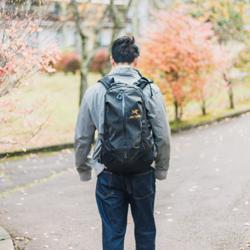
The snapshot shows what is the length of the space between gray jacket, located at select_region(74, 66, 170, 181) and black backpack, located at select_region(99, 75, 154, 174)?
0.27 feet

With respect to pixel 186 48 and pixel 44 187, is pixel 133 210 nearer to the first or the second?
pixel 44 187

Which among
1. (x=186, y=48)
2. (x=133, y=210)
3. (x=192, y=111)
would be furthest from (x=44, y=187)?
(x=192, y=111)

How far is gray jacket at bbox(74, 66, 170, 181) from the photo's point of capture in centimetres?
434

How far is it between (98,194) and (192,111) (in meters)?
16.8

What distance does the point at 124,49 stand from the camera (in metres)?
4.36

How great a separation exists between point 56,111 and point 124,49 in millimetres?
17171

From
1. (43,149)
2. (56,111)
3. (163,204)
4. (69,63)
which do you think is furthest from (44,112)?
(163,204)

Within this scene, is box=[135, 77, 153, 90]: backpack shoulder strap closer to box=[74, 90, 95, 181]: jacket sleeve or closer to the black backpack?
the black backpack

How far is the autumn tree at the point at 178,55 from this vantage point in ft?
53.5

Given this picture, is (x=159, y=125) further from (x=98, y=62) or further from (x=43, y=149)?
(x=98, y=62)

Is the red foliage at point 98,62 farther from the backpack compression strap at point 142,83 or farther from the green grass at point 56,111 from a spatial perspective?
the backpack compression strap at point 142,83

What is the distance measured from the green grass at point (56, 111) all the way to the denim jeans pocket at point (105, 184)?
5137mm

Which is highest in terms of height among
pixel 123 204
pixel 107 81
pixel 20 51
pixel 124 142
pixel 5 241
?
pixel 107 81

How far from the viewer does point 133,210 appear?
15.0ft
